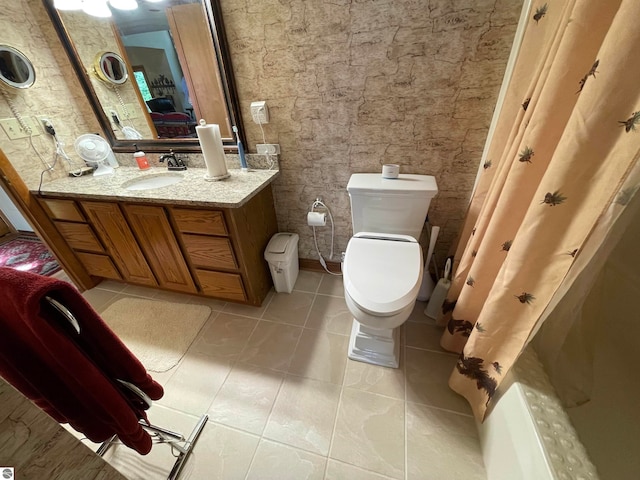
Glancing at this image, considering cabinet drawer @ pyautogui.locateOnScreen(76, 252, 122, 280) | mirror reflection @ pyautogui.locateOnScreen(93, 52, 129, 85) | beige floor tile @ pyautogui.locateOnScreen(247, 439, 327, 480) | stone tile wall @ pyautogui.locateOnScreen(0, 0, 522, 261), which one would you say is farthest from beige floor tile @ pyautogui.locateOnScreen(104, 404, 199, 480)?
mirror reflection @ pyautogui.locateOnScreen(93, 52, 129, 85)

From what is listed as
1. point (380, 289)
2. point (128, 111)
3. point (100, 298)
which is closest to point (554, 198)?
point (380, 289)

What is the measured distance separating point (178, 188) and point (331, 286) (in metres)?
1.13

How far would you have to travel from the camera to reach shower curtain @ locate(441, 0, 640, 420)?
0.50 meters

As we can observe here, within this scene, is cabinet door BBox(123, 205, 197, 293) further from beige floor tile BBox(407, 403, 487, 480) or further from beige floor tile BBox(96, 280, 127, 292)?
beige floor tile BBox(407, 403, 487, 480)

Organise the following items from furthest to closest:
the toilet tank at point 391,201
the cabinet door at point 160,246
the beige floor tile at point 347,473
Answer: the cabinet door at point 160,246
the toilet tank at point 391,201
the beige floor tile at point 347,473

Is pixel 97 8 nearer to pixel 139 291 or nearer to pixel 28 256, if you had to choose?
pixel 139 291

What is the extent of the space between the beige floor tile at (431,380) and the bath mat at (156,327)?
1.22 m

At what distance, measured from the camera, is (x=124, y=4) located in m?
1.33

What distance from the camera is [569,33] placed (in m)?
0.59

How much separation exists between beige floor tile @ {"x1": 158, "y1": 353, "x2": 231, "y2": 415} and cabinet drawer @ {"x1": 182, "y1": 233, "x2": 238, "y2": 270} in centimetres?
51

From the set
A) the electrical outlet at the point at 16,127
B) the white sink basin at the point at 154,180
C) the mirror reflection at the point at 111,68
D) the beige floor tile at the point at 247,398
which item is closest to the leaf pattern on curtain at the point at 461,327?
the beige floor tile at the point at 247,398

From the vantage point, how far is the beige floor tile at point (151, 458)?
0.95 metres

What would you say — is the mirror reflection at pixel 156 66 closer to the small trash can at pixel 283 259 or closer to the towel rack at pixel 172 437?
the small trash can at pixel 283 259

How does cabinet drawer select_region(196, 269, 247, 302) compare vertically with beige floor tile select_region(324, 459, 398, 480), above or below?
above
